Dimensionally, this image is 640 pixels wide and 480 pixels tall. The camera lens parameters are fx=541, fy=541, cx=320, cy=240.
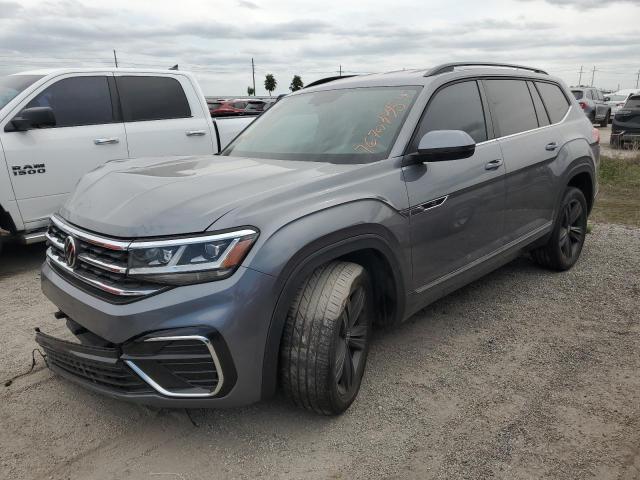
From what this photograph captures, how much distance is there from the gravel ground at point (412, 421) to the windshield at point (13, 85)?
2.61 m

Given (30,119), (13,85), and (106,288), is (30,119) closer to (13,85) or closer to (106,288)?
(13,85)

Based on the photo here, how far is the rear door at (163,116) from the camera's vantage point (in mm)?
5992

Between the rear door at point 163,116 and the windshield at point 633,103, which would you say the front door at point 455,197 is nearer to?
the rear door at point 163,116

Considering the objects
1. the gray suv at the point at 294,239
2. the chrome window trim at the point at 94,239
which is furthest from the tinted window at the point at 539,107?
the chrome window trim at the point at 94,239

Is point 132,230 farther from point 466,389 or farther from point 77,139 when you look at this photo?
point 77,139

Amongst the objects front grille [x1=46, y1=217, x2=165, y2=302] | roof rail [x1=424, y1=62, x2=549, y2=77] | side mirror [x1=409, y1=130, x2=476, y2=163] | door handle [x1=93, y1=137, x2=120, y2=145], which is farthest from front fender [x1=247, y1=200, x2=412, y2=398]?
door handle [x1=93, y1=137, x2=120, y2=145]

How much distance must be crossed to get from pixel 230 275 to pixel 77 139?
13.3ft

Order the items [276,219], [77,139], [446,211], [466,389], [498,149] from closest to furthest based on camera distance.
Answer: [276,219]
[466,389]
[446,211]
[498,149]
[77,139]

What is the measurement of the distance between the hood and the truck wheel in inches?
18.4

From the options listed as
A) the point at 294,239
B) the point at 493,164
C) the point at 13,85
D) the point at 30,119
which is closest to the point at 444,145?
the point at 493,164

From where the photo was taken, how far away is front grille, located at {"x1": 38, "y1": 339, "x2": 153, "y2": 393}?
2322 mm

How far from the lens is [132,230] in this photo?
7.68ft

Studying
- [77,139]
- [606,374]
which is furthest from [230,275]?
[77,139]

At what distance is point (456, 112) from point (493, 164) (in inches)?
17.0
